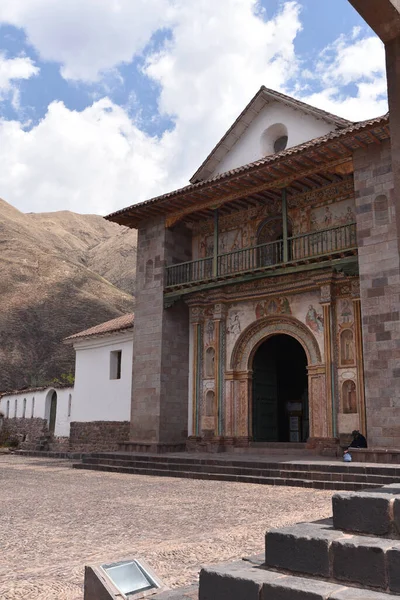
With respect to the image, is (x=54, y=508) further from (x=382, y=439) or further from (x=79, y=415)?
(x=79, y=415)

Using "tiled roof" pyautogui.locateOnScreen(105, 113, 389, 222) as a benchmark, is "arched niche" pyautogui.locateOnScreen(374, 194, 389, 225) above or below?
below

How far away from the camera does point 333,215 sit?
14.2 m

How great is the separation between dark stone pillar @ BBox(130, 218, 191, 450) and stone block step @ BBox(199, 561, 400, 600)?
479 inches

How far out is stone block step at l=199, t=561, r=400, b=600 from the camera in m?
2.73

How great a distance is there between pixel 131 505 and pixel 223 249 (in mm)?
9832

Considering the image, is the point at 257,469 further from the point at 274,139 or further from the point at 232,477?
the point at 274,139

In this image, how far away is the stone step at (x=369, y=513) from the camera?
3.09 m

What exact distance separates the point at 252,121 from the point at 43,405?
13713 mm

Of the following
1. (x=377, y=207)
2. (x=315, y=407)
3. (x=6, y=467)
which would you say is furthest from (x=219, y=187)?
(x=6, y=467)

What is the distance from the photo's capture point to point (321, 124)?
15086 millimetres

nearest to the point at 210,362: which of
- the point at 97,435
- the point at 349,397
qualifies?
the point at 349,397

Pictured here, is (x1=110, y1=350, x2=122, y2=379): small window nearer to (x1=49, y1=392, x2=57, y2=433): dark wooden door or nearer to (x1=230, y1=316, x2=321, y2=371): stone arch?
(x1=49, y1=392, x2=57, y2=433): dark wooden door

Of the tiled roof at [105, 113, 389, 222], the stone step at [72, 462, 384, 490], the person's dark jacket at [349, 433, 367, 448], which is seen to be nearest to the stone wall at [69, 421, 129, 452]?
the stone step at [72, 462, 384, 490]

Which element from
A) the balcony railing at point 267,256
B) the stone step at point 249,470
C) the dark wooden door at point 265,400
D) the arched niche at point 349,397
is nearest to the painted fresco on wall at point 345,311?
the balcony railing at point 267,256
